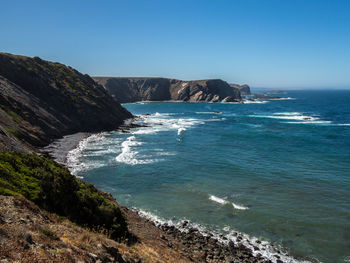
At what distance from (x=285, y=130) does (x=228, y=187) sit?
46055 mm

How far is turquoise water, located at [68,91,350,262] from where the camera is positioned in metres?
22.5

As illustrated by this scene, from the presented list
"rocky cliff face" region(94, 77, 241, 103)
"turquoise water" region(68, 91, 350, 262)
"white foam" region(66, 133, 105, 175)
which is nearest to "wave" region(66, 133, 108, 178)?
"white foam" region(66, 133, 105, 175)

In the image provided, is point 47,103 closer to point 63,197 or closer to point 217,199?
point 217,199

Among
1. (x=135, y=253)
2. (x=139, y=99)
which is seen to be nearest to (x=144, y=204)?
(x=135, y=253)

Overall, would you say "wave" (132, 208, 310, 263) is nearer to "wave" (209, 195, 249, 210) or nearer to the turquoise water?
the turquoise water

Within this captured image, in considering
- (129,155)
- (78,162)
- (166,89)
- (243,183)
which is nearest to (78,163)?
(78,162)

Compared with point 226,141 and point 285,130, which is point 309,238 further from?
point 285,130

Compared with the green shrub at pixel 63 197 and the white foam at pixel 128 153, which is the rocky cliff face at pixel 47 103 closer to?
the white foam at pixel 128 153

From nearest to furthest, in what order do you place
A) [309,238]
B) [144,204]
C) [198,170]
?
[309,238] → [144,204] → [198,170]

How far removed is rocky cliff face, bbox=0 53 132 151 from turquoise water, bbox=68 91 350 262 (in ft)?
29.6

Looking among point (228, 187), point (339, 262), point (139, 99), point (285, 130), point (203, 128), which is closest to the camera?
point (339, 262)

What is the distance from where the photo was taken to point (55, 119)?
5900cm

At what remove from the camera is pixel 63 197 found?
1494cm

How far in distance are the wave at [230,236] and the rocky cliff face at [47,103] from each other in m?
26.1
